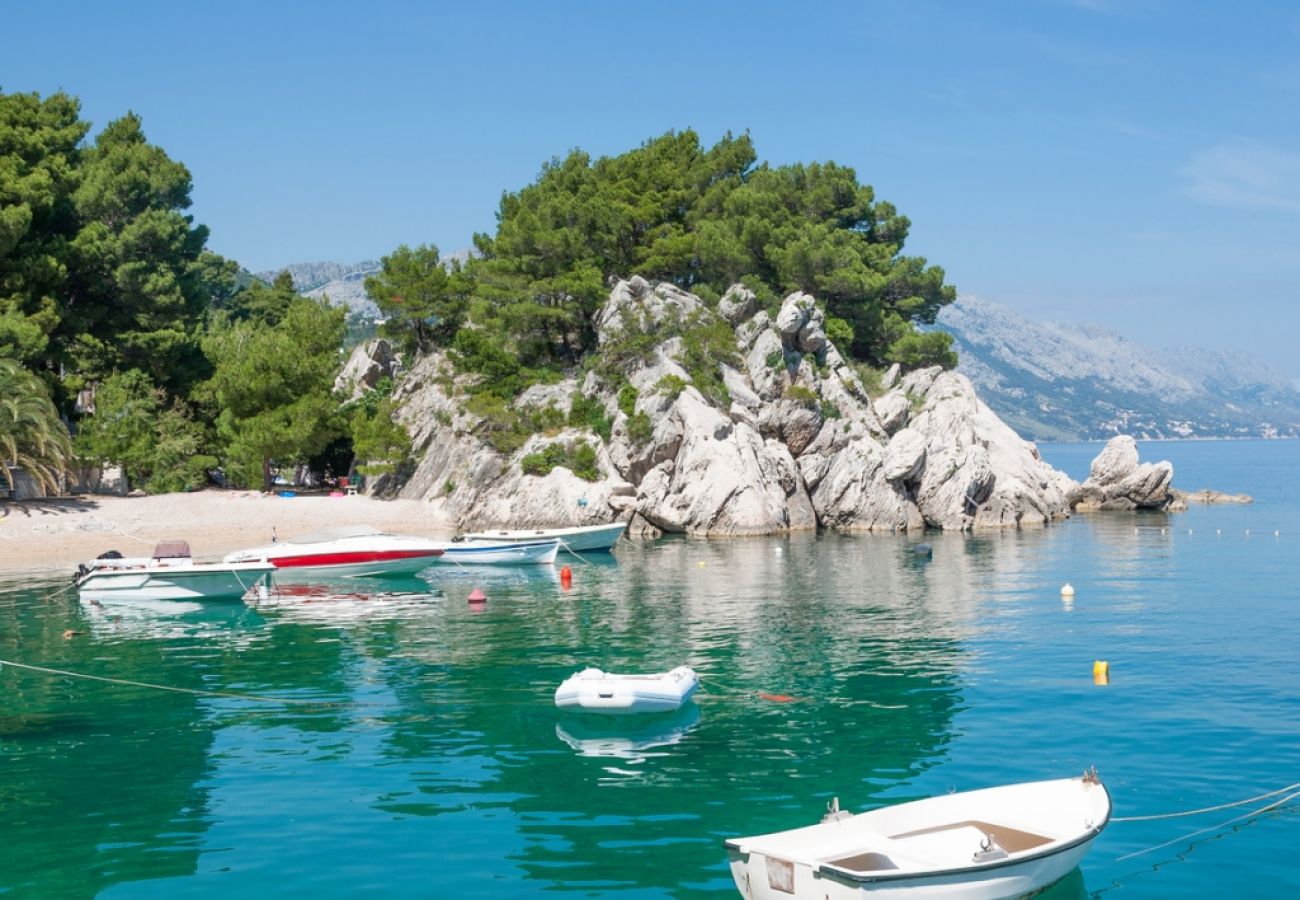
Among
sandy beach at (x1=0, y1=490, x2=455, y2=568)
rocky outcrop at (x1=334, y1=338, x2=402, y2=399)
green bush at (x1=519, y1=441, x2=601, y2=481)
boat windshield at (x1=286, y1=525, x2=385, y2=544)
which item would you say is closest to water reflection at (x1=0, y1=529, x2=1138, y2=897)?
boat windshield at (x1=286, y1=525, x2=385, y2=544)

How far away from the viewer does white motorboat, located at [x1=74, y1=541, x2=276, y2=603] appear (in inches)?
1670

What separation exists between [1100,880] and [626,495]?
179ft

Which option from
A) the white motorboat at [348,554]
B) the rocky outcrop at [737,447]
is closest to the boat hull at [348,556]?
the white motorboat at [348,554]

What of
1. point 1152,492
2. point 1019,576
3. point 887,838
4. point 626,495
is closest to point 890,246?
point 1152,492

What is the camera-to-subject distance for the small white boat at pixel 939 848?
42.6 feet

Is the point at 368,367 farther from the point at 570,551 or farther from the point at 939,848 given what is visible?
the point at 939,848

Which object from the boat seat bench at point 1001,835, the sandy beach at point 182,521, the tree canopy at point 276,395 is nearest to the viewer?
the boat seat bench at point 1001,835

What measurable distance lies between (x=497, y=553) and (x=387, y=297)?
3834 cm

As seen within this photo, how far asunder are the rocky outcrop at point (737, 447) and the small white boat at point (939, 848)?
163ft

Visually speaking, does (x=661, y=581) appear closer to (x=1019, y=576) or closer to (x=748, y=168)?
(x=1019, y=576)

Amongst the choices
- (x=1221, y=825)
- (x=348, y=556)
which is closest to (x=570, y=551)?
(x=348, y=556)

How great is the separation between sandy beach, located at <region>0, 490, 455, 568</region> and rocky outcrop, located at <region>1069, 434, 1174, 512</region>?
48.0 metres

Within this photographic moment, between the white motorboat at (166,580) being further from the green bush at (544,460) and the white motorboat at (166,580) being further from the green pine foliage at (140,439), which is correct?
the green pine foliage at (140,439)

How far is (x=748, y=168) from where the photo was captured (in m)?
94.8
